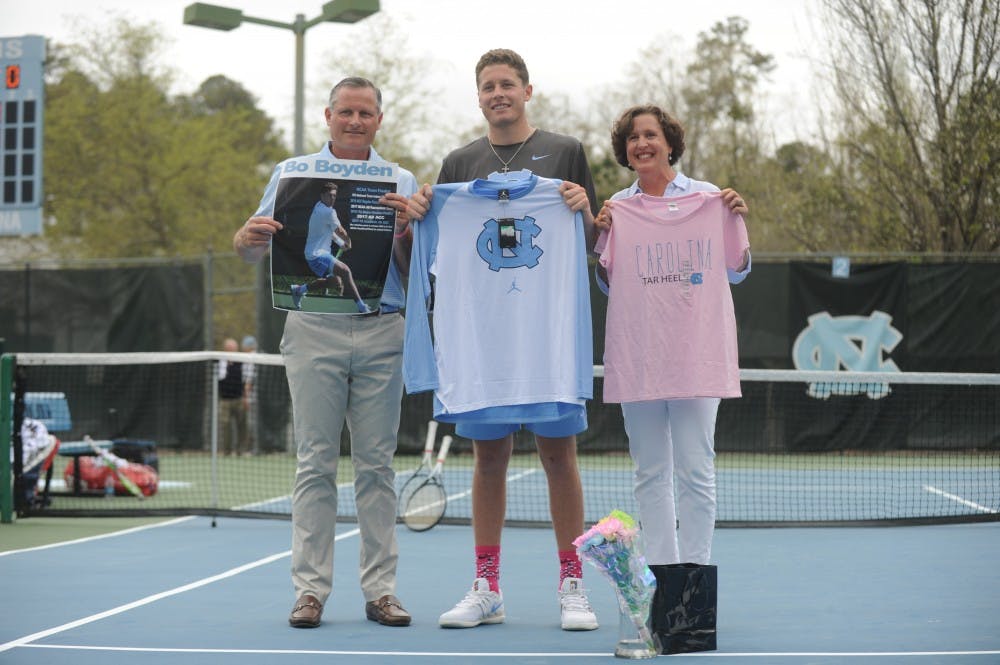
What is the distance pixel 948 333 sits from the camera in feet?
47.0

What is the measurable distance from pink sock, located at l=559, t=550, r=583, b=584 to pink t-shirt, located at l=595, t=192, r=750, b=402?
2.00 feet

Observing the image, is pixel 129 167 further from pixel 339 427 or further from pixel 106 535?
pixel 339 427

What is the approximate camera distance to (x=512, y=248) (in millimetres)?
4664

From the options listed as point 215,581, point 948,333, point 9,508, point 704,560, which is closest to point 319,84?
point 948,333

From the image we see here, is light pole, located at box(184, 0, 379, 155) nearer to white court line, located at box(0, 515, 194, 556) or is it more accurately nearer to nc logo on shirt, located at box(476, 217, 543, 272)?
white court line, located at box(0, 515, 194, 556)

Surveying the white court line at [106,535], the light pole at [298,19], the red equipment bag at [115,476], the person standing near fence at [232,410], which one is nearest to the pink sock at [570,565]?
the white court line at [106,535]

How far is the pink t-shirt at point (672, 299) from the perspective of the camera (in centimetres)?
452

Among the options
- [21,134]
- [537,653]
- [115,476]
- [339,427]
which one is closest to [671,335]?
[537,653]

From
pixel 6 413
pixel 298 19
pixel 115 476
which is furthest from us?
pixel 298 19

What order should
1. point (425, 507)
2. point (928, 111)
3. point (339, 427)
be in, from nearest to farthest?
point (339, 427), point (425, 507), point (928, 111)

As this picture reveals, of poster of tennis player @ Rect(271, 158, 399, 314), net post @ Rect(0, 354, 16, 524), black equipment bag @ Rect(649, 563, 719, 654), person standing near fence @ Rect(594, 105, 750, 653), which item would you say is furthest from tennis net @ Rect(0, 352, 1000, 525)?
black equipment bag @ Rect(649, 563, 719, 654)

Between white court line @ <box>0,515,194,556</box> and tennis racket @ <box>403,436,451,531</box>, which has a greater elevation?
tennis racket @ <box>403,436,451,531</box>

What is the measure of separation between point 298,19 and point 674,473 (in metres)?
9.97

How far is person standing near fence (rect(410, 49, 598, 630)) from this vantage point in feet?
15.6
